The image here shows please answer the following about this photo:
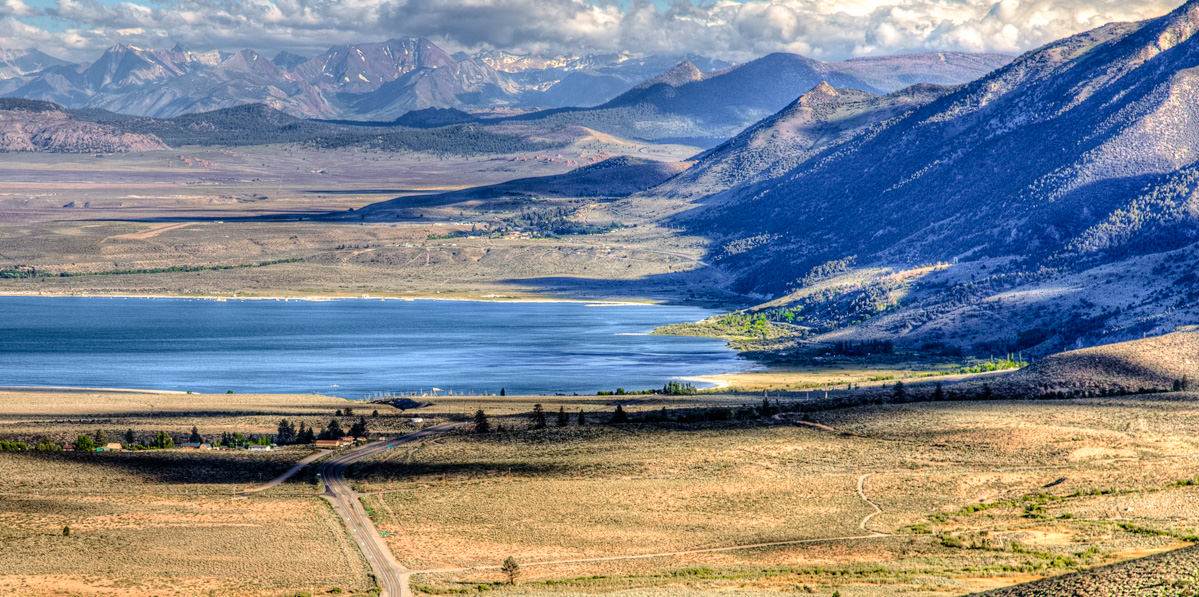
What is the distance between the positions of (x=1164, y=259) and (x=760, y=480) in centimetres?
9323

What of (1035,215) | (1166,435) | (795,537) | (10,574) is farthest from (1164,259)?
(10,574)

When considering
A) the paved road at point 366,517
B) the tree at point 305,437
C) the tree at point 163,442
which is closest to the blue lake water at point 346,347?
the tree at point 305,437

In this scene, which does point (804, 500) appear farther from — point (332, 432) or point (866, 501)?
point (332, 432)

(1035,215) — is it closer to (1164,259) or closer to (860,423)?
(1164,259)

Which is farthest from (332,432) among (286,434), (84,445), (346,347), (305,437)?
(346,347)

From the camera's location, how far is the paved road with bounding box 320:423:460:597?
50438 millimetres

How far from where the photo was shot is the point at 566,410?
93188 mm

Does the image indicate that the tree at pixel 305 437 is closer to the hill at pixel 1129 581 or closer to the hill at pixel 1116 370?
the hill at pixel 1116 370

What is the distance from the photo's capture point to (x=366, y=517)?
59.7 m

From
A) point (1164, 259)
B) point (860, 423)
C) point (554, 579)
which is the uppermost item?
point (1164, 259)

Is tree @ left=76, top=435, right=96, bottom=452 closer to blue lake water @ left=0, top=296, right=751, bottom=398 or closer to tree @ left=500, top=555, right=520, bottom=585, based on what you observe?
tree @ left=500, top=555, right=520, bottom=585

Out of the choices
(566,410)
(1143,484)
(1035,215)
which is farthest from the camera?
(1035,215)

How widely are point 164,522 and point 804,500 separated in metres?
25.7

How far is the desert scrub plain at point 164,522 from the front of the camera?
49.5 metres
